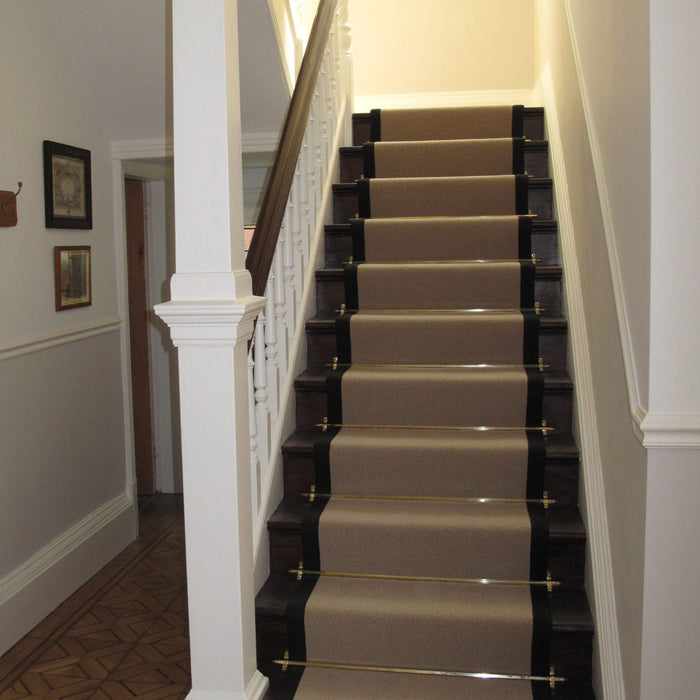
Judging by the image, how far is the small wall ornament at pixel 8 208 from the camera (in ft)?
9.82

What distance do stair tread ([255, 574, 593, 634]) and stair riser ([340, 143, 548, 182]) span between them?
2.09 m

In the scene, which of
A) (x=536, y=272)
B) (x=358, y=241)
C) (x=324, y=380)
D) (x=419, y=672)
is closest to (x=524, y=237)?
(x=536, y=272)

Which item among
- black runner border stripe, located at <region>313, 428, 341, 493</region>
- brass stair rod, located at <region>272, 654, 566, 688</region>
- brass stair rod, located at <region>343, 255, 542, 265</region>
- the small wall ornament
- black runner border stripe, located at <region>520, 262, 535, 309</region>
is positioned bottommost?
brass stair rod, located at <region>272, 654, 566, 688</region>

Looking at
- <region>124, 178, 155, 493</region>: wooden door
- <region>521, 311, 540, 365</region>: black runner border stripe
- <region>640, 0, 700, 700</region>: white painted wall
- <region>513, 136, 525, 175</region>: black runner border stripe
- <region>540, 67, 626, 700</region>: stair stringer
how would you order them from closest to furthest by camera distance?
<region>640, 0, 700, 700</region>: white painted wall
<region>540, 67, 626, 700</region>: stair stringer
<region>521, 311, 540, 365</region>: black runner border stripe
<region>513, 136, 525, 175</region>: black runner border stripe
<region>124, 178, 155, 493</region>: wooden door

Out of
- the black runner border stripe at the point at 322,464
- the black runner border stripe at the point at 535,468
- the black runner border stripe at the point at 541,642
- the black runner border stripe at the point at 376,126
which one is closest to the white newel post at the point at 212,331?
the black runner border stripe at the point at 322,464

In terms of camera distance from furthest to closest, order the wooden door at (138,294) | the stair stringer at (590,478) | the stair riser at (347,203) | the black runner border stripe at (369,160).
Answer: the wooden door at (138,294) → the black runner border stripe at (369,160) → the stair riser at (347,203) → the stair stringer at (590,478)

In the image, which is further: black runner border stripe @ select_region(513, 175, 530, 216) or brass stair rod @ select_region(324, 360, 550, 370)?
black runner border stripe @ select_region(513, 175, 530, 216)

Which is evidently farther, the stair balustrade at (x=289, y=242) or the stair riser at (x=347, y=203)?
the stair riser at (x=347, y=203)

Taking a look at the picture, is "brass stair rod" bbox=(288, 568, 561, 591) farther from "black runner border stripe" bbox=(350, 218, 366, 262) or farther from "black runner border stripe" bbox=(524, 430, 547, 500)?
"black runner border stripe" bbox=(350, 218, 366, 262)

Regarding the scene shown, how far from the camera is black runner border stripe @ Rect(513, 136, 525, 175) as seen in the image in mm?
3715

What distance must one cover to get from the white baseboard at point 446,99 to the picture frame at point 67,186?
2162mm

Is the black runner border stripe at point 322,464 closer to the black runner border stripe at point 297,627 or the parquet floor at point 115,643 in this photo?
the black runner border stripe at point 297,627

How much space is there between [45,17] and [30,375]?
1.47 meters

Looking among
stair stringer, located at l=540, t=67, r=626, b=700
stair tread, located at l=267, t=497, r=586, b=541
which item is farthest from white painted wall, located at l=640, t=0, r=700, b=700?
stair tread, located at l=267, t=497, r=586, b=541
